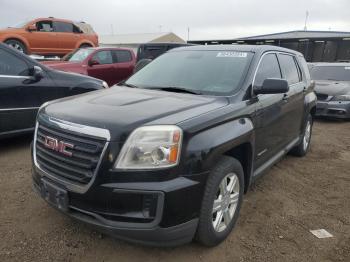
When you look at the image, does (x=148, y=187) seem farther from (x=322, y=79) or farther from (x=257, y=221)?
(x=322, y=79)

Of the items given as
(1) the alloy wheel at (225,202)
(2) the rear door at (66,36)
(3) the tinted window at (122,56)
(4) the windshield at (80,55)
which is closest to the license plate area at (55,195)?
(1) the alloy wheel at (225,202)

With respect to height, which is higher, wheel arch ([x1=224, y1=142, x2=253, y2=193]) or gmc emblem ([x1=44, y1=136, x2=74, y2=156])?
gmc emblem ([x1=44, y1=136, x2=74, y2=156])

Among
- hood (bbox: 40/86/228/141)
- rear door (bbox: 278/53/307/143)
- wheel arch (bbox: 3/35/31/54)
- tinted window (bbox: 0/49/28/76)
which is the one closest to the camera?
hood (bbox: 40/86/228/141)

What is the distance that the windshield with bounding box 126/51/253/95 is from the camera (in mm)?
3434

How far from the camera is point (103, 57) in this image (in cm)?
1038

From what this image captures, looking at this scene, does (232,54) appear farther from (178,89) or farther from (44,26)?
(44,26)

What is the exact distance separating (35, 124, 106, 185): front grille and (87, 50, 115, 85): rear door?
741 centimetres

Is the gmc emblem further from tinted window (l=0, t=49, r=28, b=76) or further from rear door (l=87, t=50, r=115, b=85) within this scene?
rear door (l=87, t=50, r=115, b=85)

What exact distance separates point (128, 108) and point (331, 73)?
9.29 meters

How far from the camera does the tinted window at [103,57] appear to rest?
10121 millimetres

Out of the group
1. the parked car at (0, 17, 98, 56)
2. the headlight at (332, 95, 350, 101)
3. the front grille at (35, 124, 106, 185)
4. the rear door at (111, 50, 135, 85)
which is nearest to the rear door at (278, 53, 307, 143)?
the front grille at (35, 124, 106, 185)

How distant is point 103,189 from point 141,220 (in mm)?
340

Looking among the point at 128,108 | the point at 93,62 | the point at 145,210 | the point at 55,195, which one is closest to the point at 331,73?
the point at 93,62

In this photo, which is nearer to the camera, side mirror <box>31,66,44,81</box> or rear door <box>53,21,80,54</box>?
side mirror <box>31,66,44,81</box>
